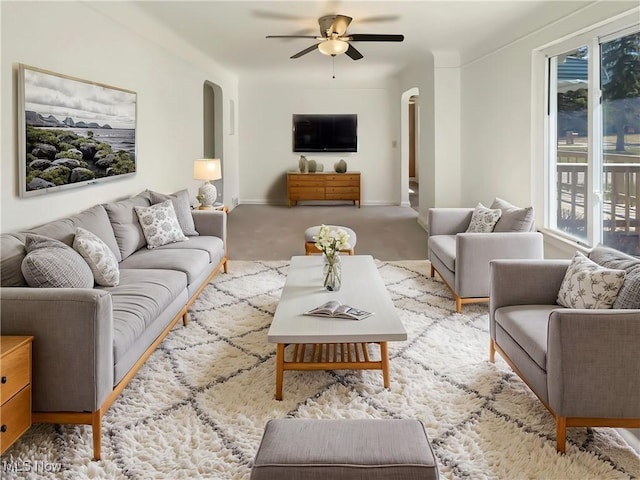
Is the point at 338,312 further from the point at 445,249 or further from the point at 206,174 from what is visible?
the point at 206,174

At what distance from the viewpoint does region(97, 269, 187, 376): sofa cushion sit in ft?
8.79

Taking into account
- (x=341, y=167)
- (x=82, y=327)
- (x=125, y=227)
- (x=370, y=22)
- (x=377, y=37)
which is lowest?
(x=82, y=327)

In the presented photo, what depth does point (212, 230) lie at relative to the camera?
534cm

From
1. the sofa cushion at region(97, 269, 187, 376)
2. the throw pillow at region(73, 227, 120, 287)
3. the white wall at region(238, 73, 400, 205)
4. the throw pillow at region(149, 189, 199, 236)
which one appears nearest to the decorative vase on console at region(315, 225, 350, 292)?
the sofa cushion at region(97, 269, 187, 376)

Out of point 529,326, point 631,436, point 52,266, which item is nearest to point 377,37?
point 529,326

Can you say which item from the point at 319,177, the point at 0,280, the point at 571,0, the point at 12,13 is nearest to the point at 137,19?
the point at 12,13

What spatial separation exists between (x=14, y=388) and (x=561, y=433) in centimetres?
224

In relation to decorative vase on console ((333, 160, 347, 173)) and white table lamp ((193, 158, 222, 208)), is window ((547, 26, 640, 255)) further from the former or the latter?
decorative vase on console ((333, 160, 347, 173))

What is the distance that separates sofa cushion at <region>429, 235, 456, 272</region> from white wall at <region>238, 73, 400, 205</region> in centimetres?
617

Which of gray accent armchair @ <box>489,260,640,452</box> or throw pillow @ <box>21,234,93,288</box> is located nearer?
gray accent armchair @ <box>489,260,640,452</box>

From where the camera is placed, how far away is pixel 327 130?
1123 centimetres

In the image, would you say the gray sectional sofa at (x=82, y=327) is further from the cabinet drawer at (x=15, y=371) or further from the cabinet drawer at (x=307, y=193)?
the cabinet drawer at (x=307, y=193)

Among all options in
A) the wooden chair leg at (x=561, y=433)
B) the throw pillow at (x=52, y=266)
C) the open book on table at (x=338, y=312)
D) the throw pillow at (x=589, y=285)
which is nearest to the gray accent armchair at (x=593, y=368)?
the wooden chair leg at (x=561, y=433)

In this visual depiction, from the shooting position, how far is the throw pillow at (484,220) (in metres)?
4.81
